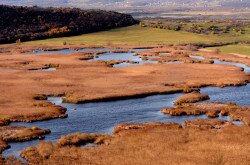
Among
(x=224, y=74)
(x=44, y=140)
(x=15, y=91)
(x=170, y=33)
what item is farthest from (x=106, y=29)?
(x=44, y=140)

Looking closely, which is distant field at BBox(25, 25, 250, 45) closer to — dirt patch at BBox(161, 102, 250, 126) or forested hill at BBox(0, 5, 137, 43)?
forested hill at BBox(0, 5, 137, 43)

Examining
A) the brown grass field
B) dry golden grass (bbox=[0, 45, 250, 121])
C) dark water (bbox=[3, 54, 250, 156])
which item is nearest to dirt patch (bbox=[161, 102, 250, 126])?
the brown grass field

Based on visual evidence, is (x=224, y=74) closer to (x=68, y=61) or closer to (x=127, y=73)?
(x=127, y=73)

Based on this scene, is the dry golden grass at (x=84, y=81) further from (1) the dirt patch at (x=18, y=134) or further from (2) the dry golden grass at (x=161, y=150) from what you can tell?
(2) the dry golden grass at (x=161, y=150)

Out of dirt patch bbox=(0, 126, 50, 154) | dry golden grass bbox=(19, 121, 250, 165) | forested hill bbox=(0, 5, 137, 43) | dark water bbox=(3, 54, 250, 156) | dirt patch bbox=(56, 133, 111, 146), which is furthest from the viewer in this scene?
forested hill bbox=(0, 5, 137, 43)

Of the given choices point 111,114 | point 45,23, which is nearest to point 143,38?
point 45,23

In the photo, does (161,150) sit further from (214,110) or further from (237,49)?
(237,49)
